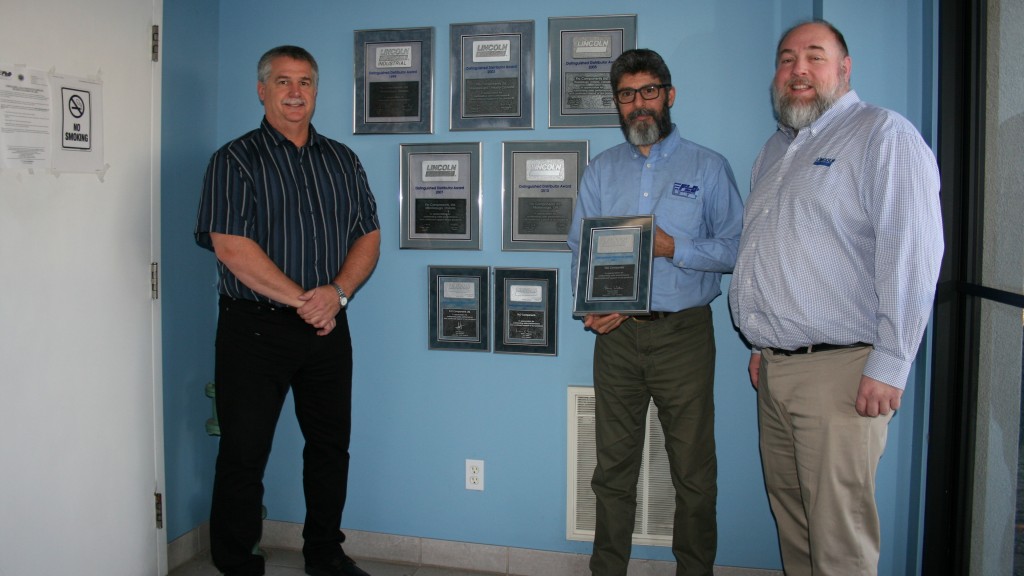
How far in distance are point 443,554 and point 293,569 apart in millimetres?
592

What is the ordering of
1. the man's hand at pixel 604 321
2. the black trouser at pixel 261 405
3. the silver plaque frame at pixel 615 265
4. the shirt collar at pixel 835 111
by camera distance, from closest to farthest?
the shirt collar at pixel 835 111 → the silver plaque frame at pixel 615 265 → the man's hand at pixel 604 321 → the black trouser at pixel 261 405

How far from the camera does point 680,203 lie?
89.3 inches

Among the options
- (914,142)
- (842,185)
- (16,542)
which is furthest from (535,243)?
(16,542)

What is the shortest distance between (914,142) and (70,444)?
2604 millimetres

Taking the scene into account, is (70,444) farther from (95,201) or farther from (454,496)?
(454,496)

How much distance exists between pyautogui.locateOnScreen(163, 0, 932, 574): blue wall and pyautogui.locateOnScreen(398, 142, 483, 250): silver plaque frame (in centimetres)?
4

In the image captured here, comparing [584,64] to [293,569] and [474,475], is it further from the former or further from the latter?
[293,569]

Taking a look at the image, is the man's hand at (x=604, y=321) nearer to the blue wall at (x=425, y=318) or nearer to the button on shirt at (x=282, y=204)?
the blue wall at (x=425, y=318)

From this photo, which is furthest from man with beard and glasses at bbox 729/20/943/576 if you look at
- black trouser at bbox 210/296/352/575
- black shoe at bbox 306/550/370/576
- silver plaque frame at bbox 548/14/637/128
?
black shoe at bbox 306/550/370/576

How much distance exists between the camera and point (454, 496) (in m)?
2.78

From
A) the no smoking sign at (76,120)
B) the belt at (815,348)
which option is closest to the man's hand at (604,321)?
the belt at (815,348)

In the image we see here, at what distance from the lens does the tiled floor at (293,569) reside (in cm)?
269

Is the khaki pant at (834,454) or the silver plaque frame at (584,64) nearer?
the khaki pant at (834,454)

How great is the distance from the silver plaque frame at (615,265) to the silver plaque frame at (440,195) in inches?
24.5
